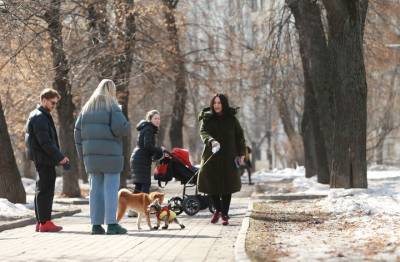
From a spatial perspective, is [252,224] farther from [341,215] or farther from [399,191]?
[399,191]

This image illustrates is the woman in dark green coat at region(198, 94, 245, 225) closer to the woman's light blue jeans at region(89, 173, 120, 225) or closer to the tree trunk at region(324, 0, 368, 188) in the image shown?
the woman's light blue jeans at region(89, 173, 120, 225)

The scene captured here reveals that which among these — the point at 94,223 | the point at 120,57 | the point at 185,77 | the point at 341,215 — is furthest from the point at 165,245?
the point at 185,77

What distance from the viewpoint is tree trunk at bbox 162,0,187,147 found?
28.3 meters

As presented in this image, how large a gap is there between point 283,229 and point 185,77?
21.0 meters

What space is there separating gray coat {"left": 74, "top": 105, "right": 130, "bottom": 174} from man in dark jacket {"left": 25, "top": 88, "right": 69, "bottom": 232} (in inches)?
18.6

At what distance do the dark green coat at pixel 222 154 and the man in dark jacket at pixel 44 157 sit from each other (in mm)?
2213

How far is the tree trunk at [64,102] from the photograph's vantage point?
20922mm

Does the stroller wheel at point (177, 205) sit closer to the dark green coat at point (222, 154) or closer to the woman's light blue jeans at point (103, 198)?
the dark green coat at point (222, 154)

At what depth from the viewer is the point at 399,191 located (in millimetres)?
16984

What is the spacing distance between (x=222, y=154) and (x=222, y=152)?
3cm

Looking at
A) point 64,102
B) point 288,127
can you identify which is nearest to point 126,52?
point 64,102

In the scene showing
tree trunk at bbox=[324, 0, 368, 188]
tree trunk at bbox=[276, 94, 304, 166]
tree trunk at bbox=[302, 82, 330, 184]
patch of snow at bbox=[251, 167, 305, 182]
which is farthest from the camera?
patch of snow at bbox=[251, 167, 305, 182]

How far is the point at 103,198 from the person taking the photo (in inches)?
→ 443

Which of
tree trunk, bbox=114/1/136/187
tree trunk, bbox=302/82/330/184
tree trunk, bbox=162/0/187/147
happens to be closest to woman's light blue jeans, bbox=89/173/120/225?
tree trunk, bbox=114/1/136/187
